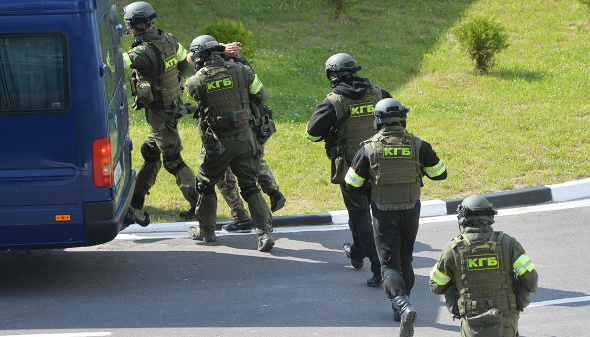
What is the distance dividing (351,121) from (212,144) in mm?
1390

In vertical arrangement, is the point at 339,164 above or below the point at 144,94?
below

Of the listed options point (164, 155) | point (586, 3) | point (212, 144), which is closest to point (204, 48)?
point (212, 144)

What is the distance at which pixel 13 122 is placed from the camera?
22.0 feet

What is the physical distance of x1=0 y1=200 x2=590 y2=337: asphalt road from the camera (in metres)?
6.50

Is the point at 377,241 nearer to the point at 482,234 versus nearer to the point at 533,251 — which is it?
the point at 482,234

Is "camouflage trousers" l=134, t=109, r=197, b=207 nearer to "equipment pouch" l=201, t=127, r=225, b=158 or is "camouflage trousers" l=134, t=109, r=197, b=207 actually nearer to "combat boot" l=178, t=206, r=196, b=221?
"combat boot" l=178, t=206, r=196, b=221

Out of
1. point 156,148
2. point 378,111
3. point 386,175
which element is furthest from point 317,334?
point 156,148

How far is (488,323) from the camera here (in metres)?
5.12

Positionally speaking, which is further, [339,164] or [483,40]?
[483,40]

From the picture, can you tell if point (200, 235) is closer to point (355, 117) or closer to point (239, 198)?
point (239, 198)

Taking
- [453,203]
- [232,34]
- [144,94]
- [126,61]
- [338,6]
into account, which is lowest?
[453,203]

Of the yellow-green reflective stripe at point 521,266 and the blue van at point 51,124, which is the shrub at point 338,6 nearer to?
the blue van at point 51,124

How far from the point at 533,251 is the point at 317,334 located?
2.71 metres

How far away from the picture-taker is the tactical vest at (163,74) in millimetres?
8481
